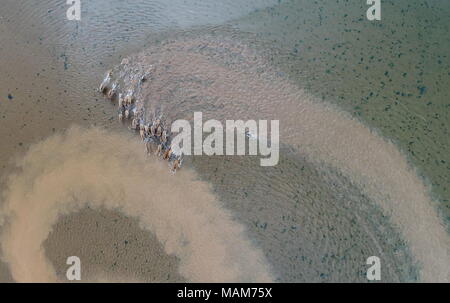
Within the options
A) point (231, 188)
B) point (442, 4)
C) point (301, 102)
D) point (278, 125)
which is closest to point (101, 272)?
point (231, 188)

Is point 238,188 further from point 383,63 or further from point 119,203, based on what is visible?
point 383,63

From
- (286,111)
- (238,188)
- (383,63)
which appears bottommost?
(238,188)

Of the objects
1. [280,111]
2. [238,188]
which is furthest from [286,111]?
[238,188]

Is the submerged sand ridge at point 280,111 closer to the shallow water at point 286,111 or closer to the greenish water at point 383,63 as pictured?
the shallow water at point 286,111

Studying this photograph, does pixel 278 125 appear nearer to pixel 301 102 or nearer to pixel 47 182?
pixel 301 102

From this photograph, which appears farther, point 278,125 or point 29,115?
point 29,115

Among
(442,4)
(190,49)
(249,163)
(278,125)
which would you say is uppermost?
(442,4)

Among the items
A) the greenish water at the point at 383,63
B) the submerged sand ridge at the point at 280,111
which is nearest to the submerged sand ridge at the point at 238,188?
the submerged sand ridge at the point at 280,111

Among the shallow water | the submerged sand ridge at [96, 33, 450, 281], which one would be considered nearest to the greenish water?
the shallow water
